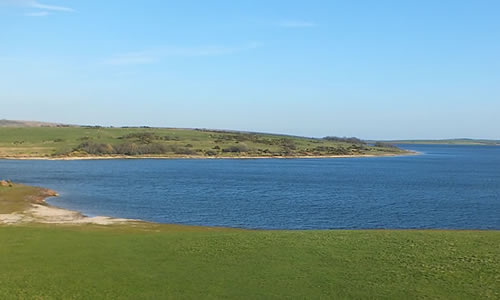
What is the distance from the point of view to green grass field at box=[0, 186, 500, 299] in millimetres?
20094

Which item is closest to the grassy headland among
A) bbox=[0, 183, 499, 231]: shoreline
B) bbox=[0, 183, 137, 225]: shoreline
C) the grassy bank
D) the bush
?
the bush

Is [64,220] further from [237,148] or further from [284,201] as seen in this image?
[237,148]

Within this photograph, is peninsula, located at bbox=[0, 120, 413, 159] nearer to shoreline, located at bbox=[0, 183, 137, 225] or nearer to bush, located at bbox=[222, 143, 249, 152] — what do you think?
bush, located at bbox=[222, 143, 249, 152]

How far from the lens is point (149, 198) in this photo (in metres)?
63.0

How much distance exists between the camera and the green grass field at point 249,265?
20094 mm

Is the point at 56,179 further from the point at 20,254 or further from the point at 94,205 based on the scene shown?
the point at 20,254

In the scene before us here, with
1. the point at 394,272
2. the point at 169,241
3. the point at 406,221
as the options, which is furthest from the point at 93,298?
the point at 406,221

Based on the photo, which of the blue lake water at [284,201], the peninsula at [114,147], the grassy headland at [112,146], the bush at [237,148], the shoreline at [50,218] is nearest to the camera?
the shoreline at [50,218]

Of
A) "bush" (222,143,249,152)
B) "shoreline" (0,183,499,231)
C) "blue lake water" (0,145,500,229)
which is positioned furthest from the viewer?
"bush" (222,143,249,152)

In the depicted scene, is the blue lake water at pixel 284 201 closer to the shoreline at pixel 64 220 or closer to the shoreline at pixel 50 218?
the shoreline at pixel 64 220

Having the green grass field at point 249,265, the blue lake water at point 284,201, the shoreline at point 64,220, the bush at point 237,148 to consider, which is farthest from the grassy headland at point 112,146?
the green grass field at point 249,265

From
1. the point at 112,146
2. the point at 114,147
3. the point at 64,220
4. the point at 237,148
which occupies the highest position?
the point at 237,148

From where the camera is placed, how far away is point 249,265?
24.1 m

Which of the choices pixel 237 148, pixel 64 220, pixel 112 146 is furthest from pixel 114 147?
pixel 64 220
